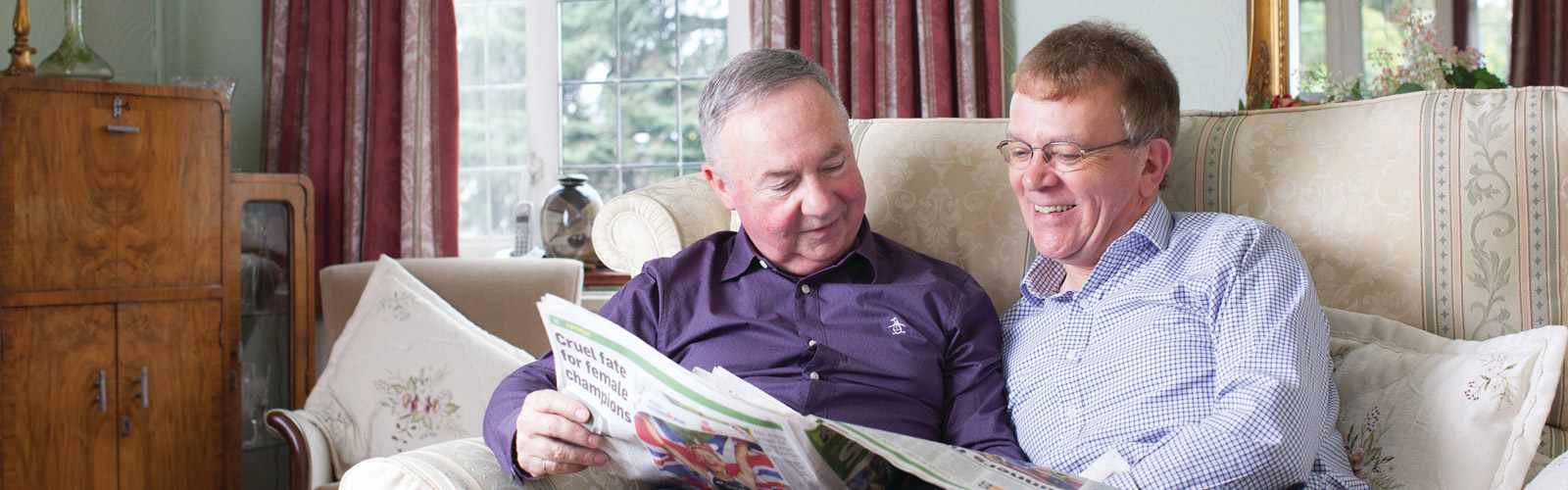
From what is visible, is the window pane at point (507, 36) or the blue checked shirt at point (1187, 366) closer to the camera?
the blue checked shirt at point (1187, 366)

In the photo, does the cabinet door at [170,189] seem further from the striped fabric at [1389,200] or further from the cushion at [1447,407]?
the cushion at [1447,407]

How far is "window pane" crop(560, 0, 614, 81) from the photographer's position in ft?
11.0

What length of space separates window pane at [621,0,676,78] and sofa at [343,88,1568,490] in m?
1.90

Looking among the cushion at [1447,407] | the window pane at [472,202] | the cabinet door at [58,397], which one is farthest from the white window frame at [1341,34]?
the cabinet door at [58,397]

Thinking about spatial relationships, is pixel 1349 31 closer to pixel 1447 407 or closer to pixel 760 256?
pixel 1447 407

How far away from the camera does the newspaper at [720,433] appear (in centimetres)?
84

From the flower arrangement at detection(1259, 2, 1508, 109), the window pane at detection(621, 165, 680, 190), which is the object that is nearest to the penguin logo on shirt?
the flower arrangement at detection(1259, 2, 1508, 109)

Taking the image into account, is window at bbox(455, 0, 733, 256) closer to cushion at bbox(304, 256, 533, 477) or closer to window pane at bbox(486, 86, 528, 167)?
window pane at bbox(486, 86, 528, 167)

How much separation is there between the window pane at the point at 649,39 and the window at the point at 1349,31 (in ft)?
6.29

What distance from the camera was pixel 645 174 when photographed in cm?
336

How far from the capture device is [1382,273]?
130cm

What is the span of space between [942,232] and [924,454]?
2.46 feet

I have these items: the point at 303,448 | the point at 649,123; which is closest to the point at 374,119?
the point at 649,123

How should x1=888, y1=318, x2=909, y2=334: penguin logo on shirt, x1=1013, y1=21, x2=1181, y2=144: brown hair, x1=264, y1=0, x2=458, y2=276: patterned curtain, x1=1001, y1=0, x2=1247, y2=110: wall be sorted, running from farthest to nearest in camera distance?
x1=264, y1=0, x2=458, y2=276: patterned curtain, x1=1001, y1=0, x2=1247, y2=110: wall, x1=888, y1=318, x2=909, y2=334: penguin logo on shirt, x1=1013, y1=21, x2=1181, y2=144: brown hair
